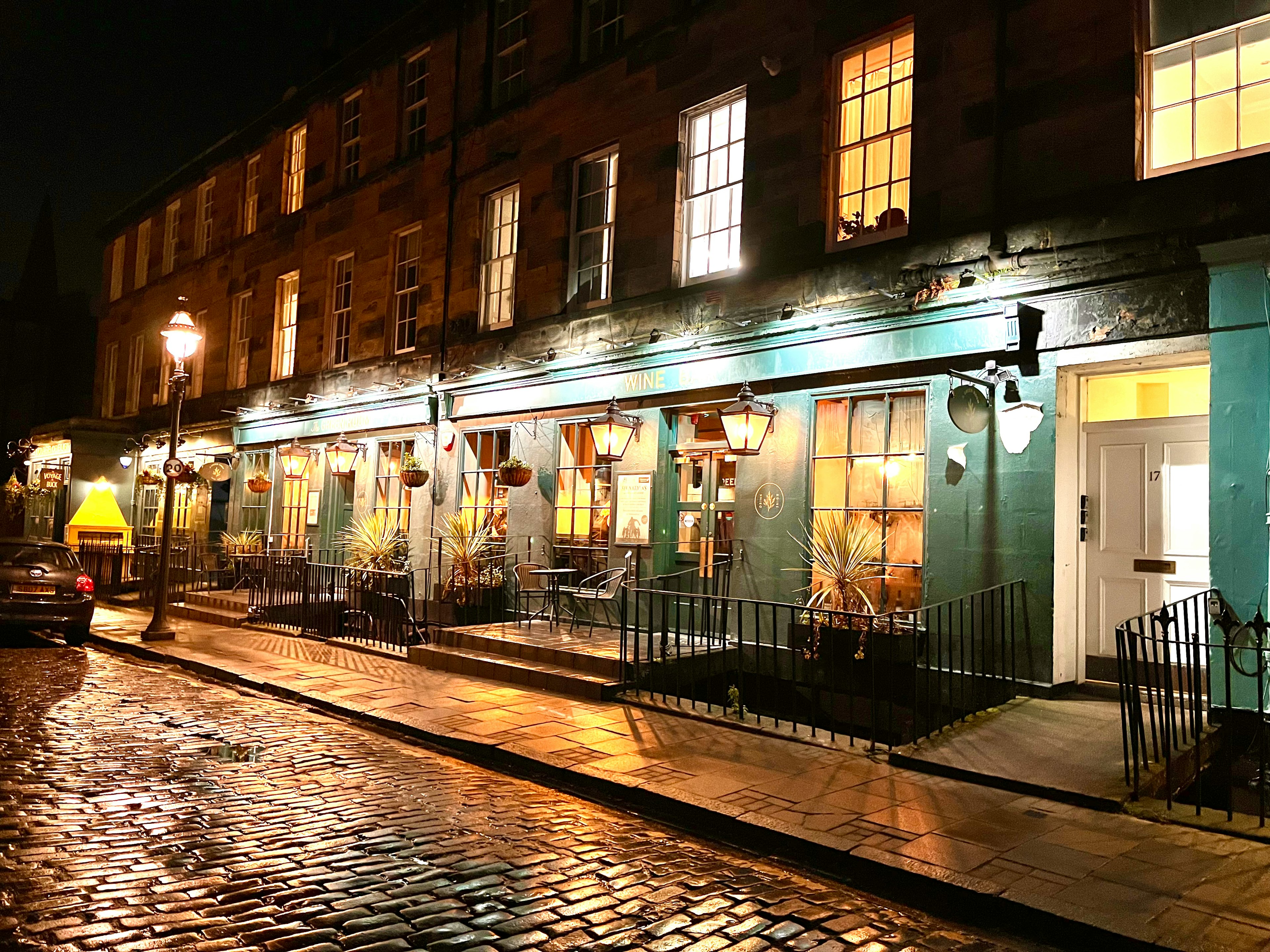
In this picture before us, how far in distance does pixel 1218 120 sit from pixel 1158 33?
1.03 m

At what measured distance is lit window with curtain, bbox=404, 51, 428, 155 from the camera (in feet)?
58.2

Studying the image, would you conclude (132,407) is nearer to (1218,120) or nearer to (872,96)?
(872,96)

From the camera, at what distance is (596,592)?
1148 cm

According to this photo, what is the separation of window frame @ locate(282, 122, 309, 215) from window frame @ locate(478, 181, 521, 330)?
734 cm

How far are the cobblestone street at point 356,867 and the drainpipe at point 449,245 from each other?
8.64 meters

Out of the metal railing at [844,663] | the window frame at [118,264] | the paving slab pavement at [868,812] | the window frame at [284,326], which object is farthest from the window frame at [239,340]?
the metal railing at [844,663]

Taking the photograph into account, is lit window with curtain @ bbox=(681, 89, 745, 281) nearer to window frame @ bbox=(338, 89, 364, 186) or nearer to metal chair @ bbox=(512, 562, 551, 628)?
metal chair @ bbox=(512, 562, 551, 628)

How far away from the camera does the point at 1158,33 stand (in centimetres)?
815

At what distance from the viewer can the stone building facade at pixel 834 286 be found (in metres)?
7.88

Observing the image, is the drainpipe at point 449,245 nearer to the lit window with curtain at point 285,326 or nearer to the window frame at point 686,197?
the window frame at point 686,197

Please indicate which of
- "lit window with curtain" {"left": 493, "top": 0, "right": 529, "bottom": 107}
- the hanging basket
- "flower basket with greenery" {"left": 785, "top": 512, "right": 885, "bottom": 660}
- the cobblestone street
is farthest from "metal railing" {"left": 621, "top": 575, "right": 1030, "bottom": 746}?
"lit window with curtain" {"left": 493, "top": 0, "right": 529, "bottom": 107}

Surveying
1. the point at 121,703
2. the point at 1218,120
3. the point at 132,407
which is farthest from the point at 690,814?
the point at 132,407

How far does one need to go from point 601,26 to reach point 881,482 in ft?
28.4

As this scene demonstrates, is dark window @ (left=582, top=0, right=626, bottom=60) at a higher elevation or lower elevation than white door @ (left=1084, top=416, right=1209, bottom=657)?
higher
